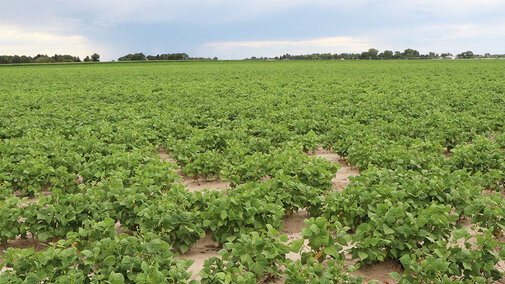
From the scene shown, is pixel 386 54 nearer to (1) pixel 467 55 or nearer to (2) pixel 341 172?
(1) pixel 467 55

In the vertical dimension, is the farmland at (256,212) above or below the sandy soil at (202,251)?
above

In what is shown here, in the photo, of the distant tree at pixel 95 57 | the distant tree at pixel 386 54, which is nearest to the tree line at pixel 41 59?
the distant tree at pixel 95 57

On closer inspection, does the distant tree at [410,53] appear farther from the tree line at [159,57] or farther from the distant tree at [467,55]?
the tree line at [159,57]

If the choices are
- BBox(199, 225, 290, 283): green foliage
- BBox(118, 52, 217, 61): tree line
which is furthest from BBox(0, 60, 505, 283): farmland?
BBox(118, 52, 217, 61): tree line

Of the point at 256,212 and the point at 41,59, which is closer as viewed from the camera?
the point at 256,212

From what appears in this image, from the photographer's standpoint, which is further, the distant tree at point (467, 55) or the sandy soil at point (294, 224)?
the distant tree at point (467, 55)

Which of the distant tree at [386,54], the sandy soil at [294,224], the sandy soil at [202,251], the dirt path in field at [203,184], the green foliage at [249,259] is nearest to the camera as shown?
the green foliage at [249,259]

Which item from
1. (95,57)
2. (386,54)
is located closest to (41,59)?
(95,57)

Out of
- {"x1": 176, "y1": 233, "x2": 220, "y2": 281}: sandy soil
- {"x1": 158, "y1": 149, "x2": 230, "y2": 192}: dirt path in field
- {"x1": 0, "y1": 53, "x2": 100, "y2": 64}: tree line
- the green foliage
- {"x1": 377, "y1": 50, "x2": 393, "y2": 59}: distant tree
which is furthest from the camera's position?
{"x1": 377, "y1": 50, "x2": 393, "y2": 59}: distant tree

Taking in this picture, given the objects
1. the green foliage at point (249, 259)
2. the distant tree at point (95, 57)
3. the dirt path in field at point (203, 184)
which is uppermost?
the distant tree at point (95, 57)

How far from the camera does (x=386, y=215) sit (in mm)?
4555

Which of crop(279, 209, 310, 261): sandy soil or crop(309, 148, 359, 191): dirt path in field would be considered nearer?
crop(279, 209, 310, 261): sandy soil

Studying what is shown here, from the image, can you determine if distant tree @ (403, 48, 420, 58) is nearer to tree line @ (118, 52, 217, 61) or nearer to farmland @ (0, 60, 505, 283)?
tree line @ (118, 52, 217, 61)

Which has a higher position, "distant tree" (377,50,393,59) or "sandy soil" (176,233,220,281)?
"distant tree" (377,50,393,59)
